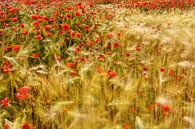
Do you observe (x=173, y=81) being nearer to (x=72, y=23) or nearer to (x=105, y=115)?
(x=105, y=115)

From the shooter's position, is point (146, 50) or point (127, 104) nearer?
point (127, 104)

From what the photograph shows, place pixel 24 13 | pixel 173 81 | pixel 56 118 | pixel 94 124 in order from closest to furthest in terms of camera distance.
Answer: pixel 94 124
pixel 56 118
pixel 173 81
pixel 24 13

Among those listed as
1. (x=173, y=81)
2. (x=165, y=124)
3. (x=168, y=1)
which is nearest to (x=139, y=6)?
(x=168, y=1)

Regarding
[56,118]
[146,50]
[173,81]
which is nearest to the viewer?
[56,118]

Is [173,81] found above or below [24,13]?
below

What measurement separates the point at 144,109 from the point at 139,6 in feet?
26.8

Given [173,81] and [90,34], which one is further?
[90,34]

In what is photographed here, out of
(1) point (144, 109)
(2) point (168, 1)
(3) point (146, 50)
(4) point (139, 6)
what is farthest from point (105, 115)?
(2) point (168, 1)

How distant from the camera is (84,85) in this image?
2172 mm

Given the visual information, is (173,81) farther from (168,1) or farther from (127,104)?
(168,1)

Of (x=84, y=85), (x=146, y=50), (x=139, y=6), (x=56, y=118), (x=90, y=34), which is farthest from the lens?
(x=139, y=6)

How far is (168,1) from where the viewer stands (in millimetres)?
10484

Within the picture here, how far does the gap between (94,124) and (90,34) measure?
2.31 metres

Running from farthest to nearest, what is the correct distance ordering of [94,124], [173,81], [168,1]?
[168,1], [173,81], [94,124]
